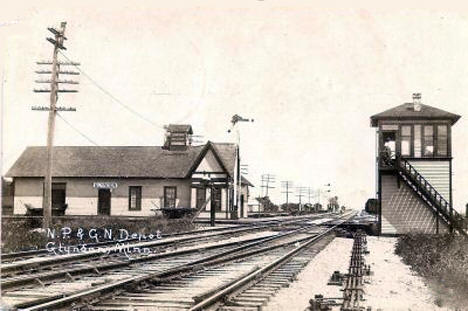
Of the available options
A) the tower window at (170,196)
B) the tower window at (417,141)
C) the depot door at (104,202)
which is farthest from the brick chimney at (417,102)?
the depot door at (104,202)

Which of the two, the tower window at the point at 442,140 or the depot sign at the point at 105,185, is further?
the depot sign at the point at 105,185

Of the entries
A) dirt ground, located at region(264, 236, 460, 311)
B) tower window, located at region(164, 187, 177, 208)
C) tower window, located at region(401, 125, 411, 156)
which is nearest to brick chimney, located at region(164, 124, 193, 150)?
tower window, located at region(164, 187, 177, 208)

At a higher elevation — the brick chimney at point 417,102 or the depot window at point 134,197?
the brick chimney at point 417,102

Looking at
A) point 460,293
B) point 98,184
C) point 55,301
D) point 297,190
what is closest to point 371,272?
point 460,293

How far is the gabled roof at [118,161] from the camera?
43.9 meters

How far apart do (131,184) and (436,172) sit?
23.6 m

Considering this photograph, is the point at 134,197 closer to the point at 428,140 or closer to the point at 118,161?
the point at 118,161

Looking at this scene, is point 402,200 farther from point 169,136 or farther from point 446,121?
point 169,136

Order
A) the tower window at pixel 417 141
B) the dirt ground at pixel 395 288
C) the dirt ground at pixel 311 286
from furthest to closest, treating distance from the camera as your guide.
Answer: the tower window at pixel 417 141 < the dirt ground at pixel 395 288 < the dirt ground at pixel 311 286

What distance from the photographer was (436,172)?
26.8 m

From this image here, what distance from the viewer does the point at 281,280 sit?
11570mm

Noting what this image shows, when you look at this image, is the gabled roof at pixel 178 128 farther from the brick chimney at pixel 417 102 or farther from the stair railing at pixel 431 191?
the stair railing at pixel 431 191

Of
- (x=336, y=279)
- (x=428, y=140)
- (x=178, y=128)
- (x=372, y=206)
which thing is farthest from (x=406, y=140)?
(x=178, y=128)

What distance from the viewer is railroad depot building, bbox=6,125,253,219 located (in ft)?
142
